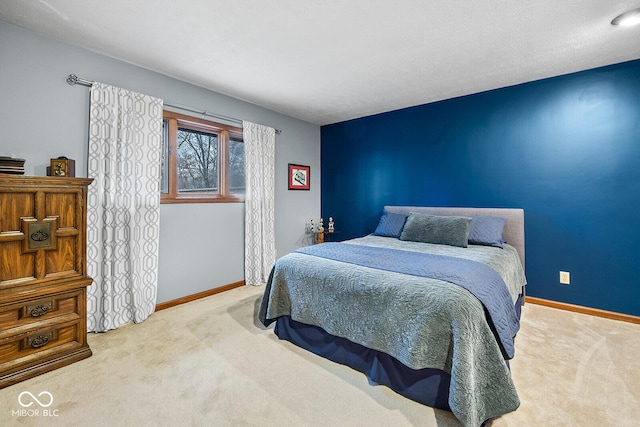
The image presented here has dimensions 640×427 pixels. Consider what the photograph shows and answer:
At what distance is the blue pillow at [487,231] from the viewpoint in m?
2.98

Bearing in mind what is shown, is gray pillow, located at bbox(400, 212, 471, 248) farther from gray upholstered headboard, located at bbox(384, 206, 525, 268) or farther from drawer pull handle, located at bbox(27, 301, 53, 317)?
drawer pull handle, located at bbox(27, 301, 53, 317)

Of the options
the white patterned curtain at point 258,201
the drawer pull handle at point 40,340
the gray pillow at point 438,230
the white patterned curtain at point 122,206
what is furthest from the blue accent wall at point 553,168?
the drawer pull handle at point 40,340

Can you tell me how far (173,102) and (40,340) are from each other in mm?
2328

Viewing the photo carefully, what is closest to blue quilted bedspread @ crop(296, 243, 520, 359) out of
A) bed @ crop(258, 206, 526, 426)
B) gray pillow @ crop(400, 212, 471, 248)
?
bed @ crop(258, 206, 526, 426)

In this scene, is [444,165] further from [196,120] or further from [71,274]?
[71,274]

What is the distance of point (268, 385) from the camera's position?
1.76 metres

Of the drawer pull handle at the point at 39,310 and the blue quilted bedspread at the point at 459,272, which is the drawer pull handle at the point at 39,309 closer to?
the drawer pull handle at the point at 39,310

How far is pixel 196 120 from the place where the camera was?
3189mm

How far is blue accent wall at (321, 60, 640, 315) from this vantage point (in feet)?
8.80

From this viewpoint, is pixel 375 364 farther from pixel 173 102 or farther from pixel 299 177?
pixel 299 177

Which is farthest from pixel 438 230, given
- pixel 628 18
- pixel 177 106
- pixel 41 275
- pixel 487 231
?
pixel 41 275

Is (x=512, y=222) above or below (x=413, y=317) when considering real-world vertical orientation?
above

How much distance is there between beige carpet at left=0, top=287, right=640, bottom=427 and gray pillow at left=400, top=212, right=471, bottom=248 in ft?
3.29

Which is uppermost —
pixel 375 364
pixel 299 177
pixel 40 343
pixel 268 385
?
pixel 299 177
